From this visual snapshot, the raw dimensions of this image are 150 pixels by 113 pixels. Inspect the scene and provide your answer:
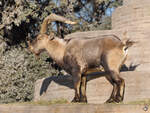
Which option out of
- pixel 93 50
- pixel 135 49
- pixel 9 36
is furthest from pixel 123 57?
pixel 9 36

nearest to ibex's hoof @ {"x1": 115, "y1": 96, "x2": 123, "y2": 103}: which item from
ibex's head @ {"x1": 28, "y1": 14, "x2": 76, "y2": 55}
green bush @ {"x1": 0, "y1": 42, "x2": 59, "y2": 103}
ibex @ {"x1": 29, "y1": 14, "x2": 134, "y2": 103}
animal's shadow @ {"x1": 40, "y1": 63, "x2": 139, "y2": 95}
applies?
ibex @ {"x1": 29, "y1": 14, "x2": 134, "y2": 103}

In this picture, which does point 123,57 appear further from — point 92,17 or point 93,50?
point 92,17

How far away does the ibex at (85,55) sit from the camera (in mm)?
12906

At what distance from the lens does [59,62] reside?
14.2 metres

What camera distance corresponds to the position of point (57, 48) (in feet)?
47.0

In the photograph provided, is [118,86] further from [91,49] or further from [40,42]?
[40,42]

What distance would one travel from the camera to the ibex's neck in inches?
560

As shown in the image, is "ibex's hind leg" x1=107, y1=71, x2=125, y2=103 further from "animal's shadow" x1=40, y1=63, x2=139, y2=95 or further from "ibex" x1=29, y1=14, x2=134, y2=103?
"animal's shadow" x1=40, y1=63, x2=139, y2=95

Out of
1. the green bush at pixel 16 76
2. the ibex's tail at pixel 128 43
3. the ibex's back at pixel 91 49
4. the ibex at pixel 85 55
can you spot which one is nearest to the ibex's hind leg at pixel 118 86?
the ibex at pixel 85 55

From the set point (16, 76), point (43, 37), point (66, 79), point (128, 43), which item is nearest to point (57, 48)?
point (43, 37)

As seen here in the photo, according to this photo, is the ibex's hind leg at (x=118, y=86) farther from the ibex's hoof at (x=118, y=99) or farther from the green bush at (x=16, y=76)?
the green bush at (x=16, y=76)

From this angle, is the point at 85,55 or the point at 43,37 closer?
the point at 85,55

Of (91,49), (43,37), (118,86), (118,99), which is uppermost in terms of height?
(43,37)

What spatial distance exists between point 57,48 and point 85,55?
115 cm
